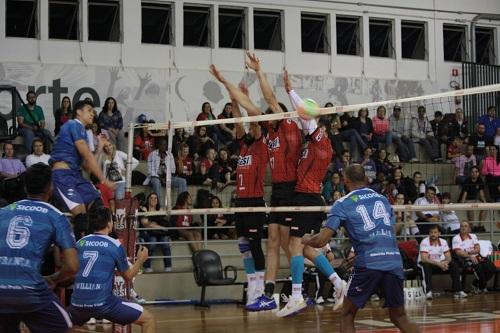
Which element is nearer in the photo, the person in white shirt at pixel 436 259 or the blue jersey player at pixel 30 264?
the blue jersey player at pixel 30 264

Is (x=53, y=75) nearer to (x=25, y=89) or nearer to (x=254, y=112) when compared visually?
(x=25, y=89)

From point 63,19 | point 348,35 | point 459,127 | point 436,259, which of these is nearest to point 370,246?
point 436,259

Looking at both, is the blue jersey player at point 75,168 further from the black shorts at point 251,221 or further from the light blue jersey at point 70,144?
the black shorts at point 251,221

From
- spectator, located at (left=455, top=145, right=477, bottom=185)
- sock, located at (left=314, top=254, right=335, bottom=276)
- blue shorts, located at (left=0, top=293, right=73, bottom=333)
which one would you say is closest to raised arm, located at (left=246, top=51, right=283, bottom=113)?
sock, located at (left=314, top=254, right=335, bottom=276)

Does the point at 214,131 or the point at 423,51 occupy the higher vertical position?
the point at 423,51

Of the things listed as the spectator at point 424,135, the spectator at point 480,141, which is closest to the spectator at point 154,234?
the spectator at point 424,135

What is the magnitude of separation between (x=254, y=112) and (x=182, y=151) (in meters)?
8.61

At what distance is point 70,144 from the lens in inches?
422

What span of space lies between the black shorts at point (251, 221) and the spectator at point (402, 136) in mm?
11817

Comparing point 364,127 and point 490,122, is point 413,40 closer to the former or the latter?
point 490,122

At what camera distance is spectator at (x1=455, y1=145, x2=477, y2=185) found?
75.5ft

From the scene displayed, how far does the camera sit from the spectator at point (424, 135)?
24453 mm

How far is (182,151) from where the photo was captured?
20.4 metres

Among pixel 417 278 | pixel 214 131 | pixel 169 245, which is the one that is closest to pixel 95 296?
pixel 169 245
